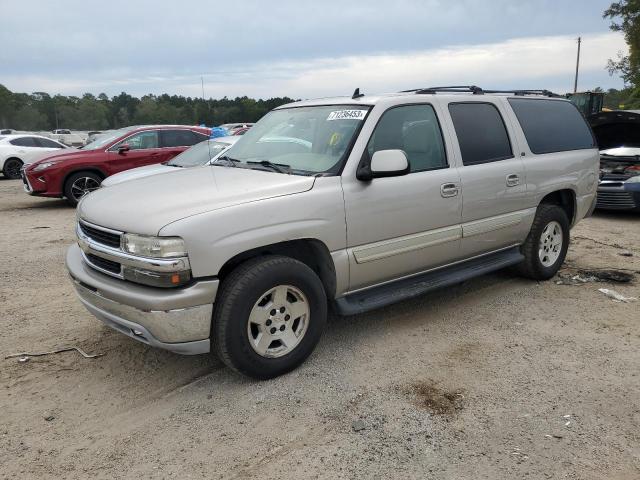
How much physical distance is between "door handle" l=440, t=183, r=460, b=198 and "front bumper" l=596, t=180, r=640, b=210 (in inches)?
228

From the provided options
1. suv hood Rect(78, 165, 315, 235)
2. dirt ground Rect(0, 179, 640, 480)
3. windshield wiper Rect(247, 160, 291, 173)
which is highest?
windshield wiper Rect(247, 160, 291, 173)

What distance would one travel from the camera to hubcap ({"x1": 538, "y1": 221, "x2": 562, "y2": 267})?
540 centimetres

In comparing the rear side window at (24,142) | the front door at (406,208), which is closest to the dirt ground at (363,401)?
the front door at (406,208)

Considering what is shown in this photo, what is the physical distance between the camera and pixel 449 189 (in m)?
4.27

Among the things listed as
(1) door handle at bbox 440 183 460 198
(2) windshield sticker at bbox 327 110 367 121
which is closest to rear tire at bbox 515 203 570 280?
(1) door handle at bbox 440 183 460 198

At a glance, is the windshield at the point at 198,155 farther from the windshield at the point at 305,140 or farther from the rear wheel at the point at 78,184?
the windshield at the point at 305,140

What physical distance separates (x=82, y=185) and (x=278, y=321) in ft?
28.2

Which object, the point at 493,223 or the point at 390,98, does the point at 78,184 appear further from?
the point at 493,223

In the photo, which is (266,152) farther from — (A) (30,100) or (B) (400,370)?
(A) (30,100)

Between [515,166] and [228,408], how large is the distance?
331 cm

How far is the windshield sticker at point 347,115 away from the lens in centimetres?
400

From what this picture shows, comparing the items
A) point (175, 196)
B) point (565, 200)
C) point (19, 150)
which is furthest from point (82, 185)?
point (565, 200)

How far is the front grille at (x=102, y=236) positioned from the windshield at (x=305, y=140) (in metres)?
1.23

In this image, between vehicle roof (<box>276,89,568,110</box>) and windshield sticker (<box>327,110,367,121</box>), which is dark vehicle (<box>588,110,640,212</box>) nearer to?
vehicle roof (<box>276,89,568,110</box>)
